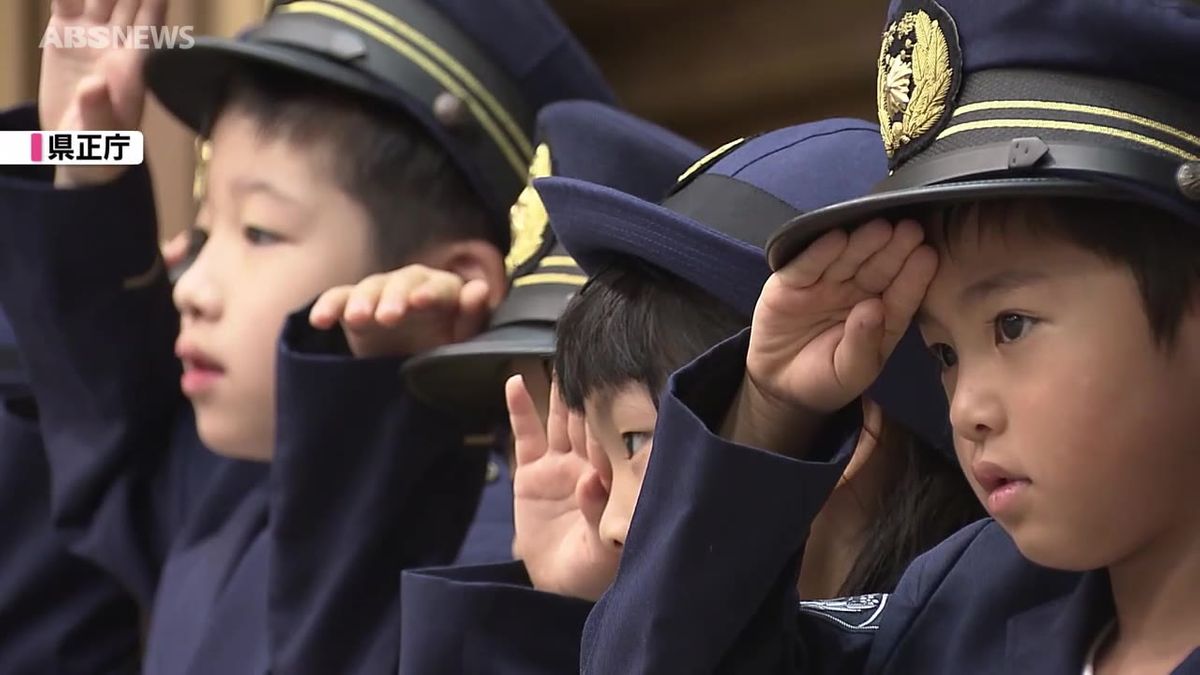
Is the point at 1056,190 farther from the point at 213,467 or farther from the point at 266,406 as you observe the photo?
the point at 213,467


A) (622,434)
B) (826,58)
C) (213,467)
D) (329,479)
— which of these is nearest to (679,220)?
(622,434)

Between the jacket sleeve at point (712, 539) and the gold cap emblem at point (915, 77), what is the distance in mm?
121

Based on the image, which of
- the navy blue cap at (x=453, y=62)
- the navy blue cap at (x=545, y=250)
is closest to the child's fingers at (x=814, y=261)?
the navy blue cap at (x=545, y=250)

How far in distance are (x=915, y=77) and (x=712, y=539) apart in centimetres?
22

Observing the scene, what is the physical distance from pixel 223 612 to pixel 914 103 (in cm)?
78

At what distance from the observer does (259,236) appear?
1397 mm

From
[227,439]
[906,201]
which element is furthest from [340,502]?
[906,201]

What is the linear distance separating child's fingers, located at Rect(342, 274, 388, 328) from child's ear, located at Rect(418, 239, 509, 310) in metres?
0.12

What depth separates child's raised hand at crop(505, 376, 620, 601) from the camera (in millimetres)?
1059

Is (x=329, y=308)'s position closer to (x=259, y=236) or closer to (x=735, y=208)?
(x=259, y=236)

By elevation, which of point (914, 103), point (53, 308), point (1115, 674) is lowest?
point (1115, 674)

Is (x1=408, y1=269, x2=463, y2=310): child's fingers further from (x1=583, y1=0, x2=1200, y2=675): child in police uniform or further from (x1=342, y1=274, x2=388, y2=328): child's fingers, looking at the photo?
(x1=583, y1=0, x2=1200, y2=675): child in police uniform

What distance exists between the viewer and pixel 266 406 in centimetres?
140

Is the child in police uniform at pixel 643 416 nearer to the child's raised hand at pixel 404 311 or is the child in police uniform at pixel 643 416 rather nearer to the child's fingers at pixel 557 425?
the child's fingers at pixel 557 425
